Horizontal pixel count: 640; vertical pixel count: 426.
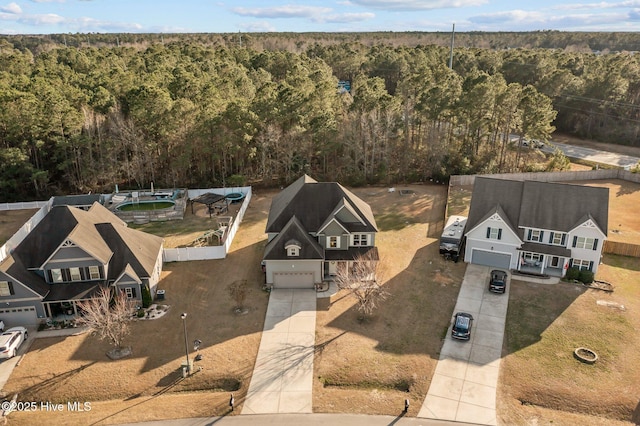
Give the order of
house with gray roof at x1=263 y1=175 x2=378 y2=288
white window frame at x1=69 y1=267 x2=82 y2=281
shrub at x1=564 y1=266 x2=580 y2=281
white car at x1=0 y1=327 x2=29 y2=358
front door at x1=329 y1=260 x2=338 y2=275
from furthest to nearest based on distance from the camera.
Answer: front door at x1=329 y1=260 x2=338 y2=275, shrub at x1=564 y1=266 x2=580 y2=281, house with gray roof at x1=263 y1=175 x2=378 y2=288, white window frame at x1=69 y1=267 x2=82 y2=281, white car at x1=0 y1=327 x2=29 y2=358

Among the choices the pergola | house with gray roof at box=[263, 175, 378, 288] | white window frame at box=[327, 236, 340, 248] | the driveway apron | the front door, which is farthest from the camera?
the pergola

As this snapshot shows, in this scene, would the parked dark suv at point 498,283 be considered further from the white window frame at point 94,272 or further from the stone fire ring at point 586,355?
the white window frame at point 94,272

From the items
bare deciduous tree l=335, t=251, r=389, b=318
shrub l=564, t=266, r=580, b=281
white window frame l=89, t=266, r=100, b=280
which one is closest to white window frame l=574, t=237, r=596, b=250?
shrub l=564, t=266, r=580, b=281

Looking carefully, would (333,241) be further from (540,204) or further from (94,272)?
(94,272)

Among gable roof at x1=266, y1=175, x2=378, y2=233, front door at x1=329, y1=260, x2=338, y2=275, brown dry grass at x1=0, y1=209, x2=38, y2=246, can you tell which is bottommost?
brown dry grass at x1=0, y1=209, x2=38, y2=246

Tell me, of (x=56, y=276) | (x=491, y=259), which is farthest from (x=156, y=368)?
(x=491, y=259)

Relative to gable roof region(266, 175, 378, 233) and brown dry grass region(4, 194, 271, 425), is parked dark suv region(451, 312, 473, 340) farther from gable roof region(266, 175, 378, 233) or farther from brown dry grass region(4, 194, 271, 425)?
brown dry grass region(4, 194, 271, 425)

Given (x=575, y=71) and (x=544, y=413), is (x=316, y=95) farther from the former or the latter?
(x=575, y=71)
